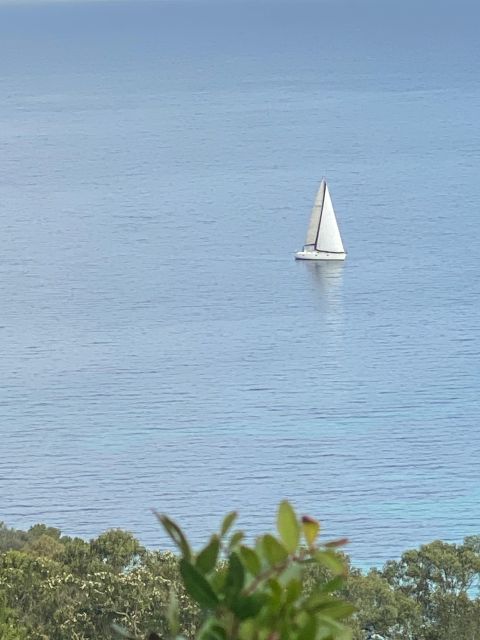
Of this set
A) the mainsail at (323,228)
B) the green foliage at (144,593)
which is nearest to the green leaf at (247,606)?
the green foliage at (144,593)

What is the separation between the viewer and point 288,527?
2414 millimetres

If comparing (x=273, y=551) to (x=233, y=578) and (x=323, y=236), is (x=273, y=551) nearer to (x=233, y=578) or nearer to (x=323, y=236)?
(x=233, y=578)

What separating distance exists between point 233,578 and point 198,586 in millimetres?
54

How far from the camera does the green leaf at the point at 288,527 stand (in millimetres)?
2387

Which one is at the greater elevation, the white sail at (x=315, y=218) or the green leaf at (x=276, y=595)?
the white sail at (x=315, y=218)

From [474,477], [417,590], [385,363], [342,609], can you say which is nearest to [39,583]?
[417,590]

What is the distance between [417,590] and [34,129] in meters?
121

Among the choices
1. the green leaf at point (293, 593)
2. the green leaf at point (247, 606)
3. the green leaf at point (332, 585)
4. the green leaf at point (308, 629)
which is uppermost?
the green leaf at point (332, 585)

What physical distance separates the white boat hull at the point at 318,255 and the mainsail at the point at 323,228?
0.21 m

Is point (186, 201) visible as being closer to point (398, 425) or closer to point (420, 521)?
point (398, 425)

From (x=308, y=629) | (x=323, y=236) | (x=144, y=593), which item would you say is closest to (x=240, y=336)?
(x=323, y=236)

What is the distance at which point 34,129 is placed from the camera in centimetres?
14262

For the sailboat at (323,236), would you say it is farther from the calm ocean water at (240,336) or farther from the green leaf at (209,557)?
the green leaf at (209,557)

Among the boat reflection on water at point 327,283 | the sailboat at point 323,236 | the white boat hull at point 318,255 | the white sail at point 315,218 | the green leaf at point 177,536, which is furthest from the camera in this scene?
the white boat hull at point 318,255
